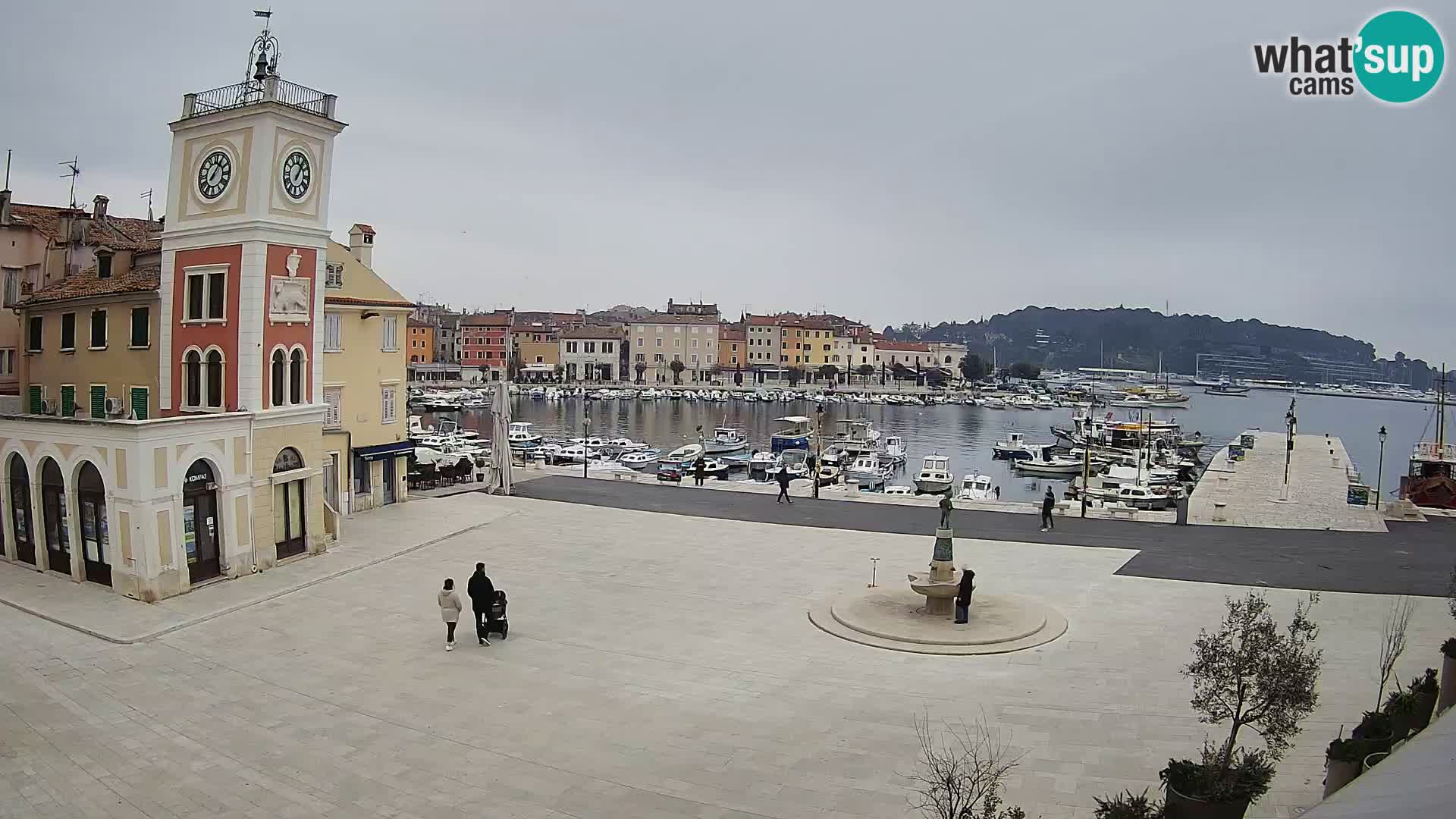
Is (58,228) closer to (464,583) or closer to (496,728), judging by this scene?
(464,583)

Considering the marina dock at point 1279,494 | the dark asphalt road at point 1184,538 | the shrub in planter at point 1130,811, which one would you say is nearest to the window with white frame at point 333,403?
the dark asphalt road at point 1184,538

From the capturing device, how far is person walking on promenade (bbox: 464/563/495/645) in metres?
14.4

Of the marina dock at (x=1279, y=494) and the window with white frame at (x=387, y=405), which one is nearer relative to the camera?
the marina dock at (x=1279, y=494)

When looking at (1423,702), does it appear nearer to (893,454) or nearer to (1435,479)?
(1435,479)

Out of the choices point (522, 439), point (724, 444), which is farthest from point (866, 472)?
point (522, 439)

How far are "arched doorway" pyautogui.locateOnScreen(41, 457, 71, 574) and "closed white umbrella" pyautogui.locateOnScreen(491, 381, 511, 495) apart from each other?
41.4 feet

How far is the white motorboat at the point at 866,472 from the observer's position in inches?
1973

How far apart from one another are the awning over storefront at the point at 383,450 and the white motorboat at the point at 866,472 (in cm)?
2659

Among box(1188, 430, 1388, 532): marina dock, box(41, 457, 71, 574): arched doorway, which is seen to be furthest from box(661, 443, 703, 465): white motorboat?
box(41, 457, 71, 574): arched doorway

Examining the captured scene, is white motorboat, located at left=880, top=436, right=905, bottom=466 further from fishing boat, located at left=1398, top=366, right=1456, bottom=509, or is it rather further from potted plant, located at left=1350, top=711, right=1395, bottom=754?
potted plant, located at left=1350, top=711, right=1395, bottom=754

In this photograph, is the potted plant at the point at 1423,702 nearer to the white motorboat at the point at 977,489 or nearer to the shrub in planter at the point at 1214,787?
the shrub in planter at the point at 1214,787

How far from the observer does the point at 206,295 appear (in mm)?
19859

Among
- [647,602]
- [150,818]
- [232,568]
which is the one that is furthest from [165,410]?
[150,818]

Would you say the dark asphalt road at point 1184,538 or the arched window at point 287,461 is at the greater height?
the arched window at point 287,461
